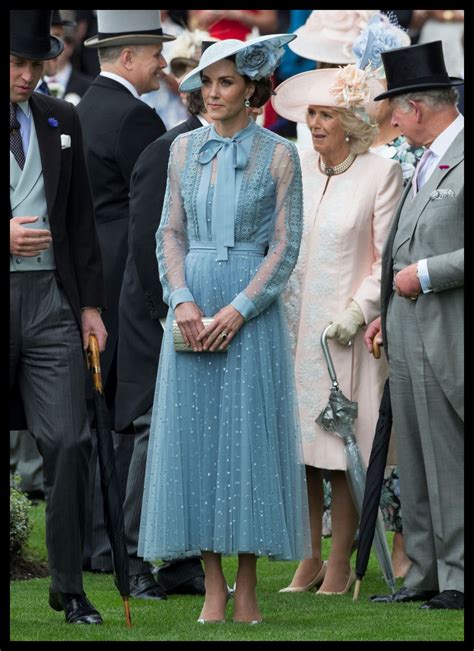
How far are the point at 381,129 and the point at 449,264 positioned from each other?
76.3 inches

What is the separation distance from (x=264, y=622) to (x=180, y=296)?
50.7 inches

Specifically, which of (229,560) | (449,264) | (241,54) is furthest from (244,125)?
(229,560)

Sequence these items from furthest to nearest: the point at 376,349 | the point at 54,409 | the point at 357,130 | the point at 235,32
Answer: the point at 235,32, the point at 357,130, the point at 376,349, the point at 54,409

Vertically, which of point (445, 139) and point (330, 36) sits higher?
point (330, 36)

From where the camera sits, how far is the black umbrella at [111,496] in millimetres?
6453

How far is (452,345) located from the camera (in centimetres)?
688

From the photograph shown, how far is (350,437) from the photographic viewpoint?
25.0 ft

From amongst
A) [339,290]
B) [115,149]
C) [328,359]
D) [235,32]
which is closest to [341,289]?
[339,290]

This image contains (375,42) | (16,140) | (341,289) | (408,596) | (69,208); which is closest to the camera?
(16,140)

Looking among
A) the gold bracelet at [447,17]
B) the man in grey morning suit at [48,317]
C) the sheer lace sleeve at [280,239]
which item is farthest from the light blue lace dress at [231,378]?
the gold bracelet at [447,17]

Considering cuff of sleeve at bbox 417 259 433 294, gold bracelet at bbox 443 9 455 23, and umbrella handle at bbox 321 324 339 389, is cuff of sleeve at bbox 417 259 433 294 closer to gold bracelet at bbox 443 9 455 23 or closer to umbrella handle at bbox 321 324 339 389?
umbrella handle at bbox 321 324 339 389

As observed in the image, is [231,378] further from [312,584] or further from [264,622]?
[312,584]

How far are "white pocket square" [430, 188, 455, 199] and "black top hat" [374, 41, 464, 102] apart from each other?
1.62ft

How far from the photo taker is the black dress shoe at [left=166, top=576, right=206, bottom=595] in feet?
25.0
